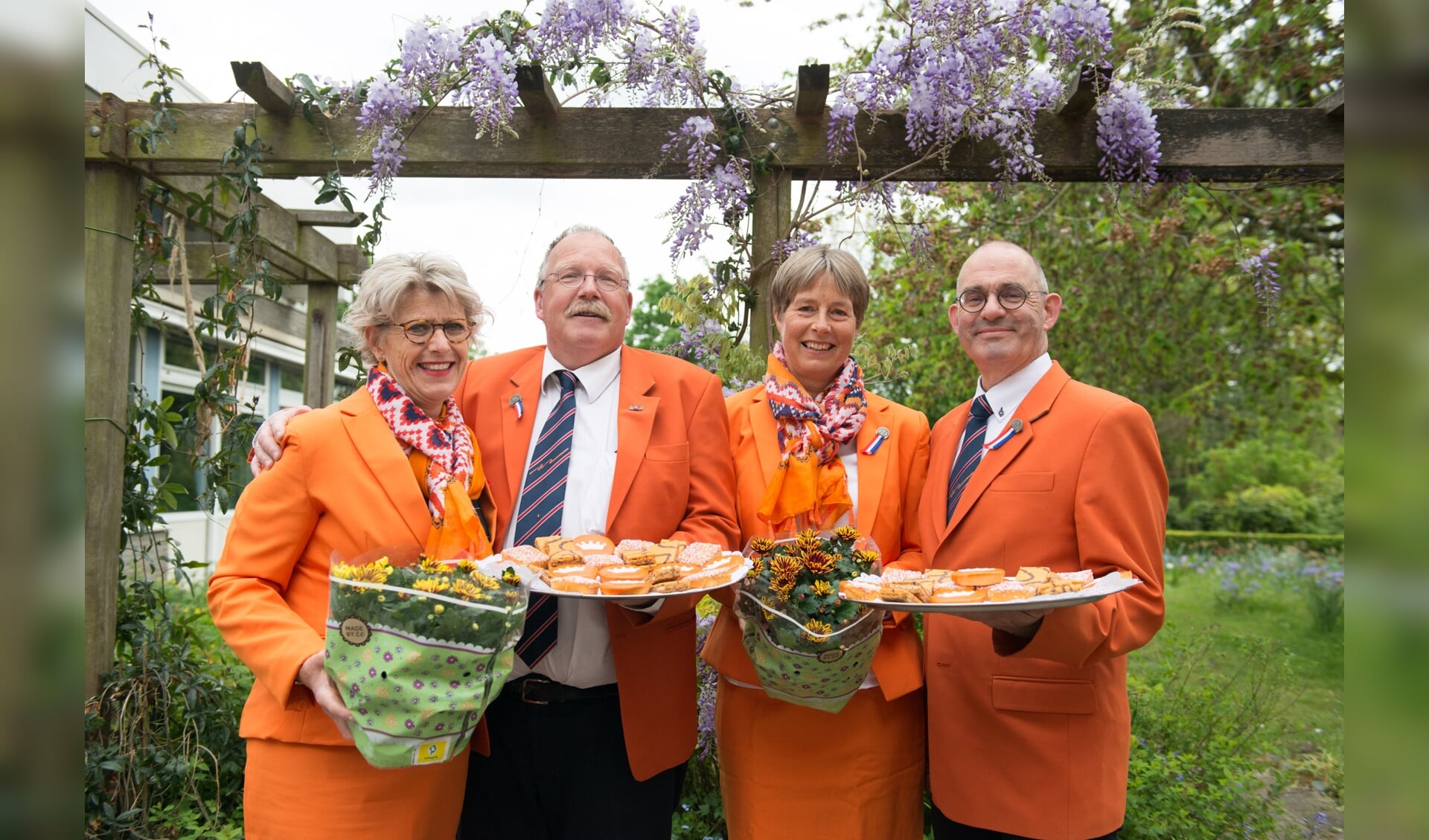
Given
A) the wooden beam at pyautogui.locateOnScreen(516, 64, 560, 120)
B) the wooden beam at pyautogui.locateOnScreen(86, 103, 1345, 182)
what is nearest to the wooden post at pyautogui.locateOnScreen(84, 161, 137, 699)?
the wooden beam at pyautogui.locateOnScreen(86, 103, 1345, 182)

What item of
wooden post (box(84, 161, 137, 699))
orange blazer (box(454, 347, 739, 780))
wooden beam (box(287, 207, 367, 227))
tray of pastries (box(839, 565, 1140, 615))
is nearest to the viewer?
tray of pastries (box(839, 565, 1140, 615))

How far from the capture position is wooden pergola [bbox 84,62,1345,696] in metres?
3.90

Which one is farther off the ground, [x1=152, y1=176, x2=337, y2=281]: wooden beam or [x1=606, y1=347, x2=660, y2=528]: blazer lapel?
[x1=152, y1=176, x2=337, y2=281]: wooden beam

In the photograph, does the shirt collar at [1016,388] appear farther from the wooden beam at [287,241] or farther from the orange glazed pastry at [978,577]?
the wooden beam at [287,241]

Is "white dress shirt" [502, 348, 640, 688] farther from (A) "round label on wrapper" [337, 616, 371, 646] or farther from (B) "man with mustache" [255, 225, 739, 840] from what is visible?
(A) "round label on wrapper" [337, 616, 371, 646]

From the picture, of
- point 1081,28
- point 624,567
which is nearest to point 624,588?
point 624,567

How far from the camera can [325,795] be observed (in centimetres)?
226

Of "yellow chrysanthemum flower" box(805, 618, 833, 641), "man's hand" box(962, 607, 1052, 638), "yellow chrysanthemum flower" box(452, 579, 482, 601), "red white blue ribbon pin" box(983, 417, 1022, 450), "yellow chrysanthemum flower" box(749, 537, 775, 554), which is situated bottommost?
"yellow chrysanthemum flower" box(805, 618, 833, 641)

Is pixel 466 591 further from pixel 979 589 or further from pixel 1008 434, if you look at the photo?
pixel 1008 434

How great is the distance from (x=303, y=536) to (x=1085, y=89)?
3364 millimetres

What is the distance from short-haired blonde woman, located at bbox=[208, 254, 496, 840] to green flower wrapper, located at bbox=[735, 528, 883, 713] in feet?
2.55
